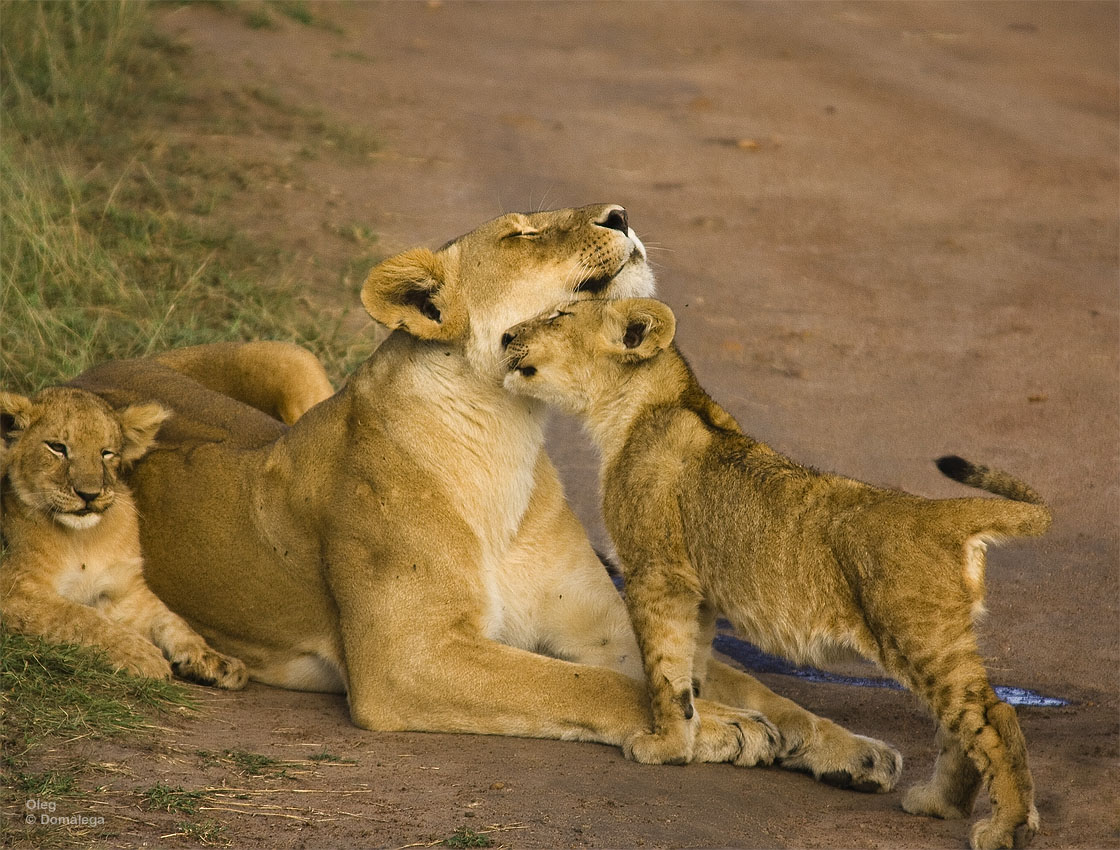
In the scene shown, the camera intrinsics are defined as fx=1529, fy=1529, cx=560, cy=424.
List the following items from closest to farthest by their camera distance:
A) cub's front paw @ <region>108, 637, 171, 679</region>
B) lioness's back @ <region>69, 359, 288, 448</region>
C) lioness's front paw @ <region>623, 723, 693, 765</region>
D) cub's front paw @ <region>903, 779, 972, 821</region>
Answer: cub's front paw @ <region>903, 779, 972, 821</region> < lioness's front paw @ <region>623, 723, 693, 765</region> < cub's front paw @ <region>108, 637, 171, 679</region> < lioness's back @ <region>69, 359, 288, 448</region>

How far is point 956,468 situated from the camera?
4.22 meters

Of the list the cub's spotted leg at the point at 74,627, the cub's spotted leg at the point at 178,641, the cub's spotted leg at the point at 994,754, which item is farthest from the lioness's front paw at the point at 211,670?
the cub's spotted leg at the point at 994,754

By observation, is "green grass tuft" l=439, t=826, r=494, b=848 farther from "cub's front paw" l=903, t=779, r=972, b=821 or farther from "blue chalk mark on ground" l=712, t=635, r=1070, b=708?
"blue chalk mark on ground" l=712, t=635, r=1070, b=708

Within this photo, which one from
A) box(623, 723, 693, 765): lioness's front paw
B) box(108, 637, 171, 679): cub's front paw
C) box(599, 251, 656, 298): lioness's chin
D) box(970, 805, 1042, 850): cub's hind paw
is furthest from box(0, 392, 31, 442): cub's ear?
box(970, 805, 1042, 850): cub's hind paw

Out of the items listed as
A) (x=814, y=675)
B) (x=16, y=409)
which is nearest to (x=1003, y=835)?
(x=814, y=675)

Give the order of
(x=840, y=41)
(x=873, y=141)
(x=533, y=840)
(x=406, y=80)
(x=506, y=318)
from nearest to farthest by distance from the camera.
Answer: (x=533, y=840) < (x=506, y=318) < (x=873, y=141) < (x=406, y=80) < (x=840, y=41)

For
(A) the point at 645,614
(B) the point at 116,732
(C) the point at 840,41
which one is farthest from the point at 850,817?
(C) the point at 840,41

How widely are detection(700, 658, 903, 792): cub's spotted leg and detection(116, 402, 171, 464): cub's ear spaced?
2077 mm

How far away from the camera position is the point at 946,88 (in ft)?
46.1

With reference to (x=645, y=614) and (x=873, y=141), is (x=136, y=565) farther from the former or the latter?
(x=873, y=141)

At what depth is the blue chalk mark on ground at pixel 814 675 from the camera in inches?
194

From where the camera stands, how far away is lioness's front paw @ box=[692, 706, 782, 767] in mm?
4387

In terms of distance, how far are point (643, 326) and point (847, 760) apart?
144 centimetres

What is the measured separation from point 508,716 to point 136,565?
57.5 inches
